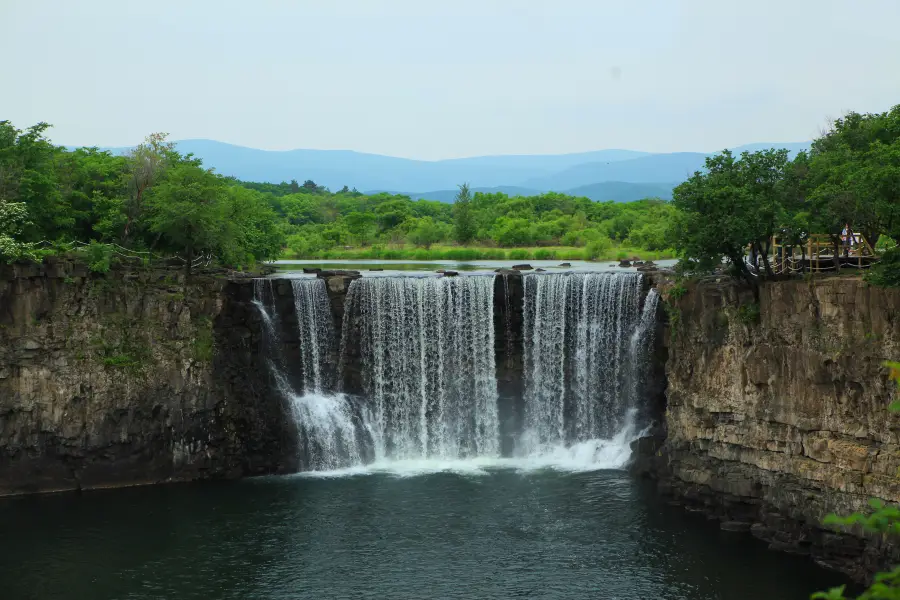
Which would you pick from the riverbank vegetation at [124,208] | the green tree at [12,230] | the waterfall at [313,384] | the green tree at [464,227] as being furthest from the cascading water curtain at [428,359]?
the green tree at [464,227]

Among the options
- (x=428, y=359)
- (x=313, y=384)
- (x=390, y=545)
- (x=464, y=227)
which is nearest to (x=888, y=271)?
(x=390, y=545)

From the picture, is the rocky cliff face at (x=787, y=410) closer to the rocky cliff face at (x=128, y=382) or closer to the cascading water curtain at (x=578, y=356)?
the cascading water curtain at (x=578, y=356)

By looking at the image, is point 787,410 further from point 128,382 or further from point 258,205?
point 258,205

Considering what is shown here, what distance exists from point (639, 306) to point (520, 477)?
8.04 metres

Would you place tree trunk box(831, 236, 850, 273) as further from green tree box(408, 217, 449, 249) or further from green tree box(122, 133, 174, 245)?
green tree box(408, 217, 449, 249)

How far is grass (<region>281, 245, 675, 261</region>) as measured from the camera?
61.9 m

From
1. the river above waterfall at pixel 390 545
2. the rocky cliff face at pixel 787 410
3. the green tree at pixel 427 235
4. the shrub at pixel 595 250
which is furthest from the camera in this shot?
the green tree at pixel 427 235

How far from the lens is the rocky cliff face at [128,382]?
1421 inches

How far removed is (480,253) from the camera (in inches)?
2554

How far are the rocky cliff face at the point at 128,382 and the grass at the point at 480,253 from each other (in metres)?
26.7

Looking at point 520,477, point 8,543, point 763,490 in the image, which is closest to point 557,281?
point 520,477

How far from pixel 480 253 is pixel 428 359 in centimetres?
2498

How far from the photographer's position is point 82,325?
36.9m

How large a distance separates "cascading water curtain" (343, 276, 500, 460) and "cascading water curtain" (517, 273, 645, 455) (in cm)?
174
